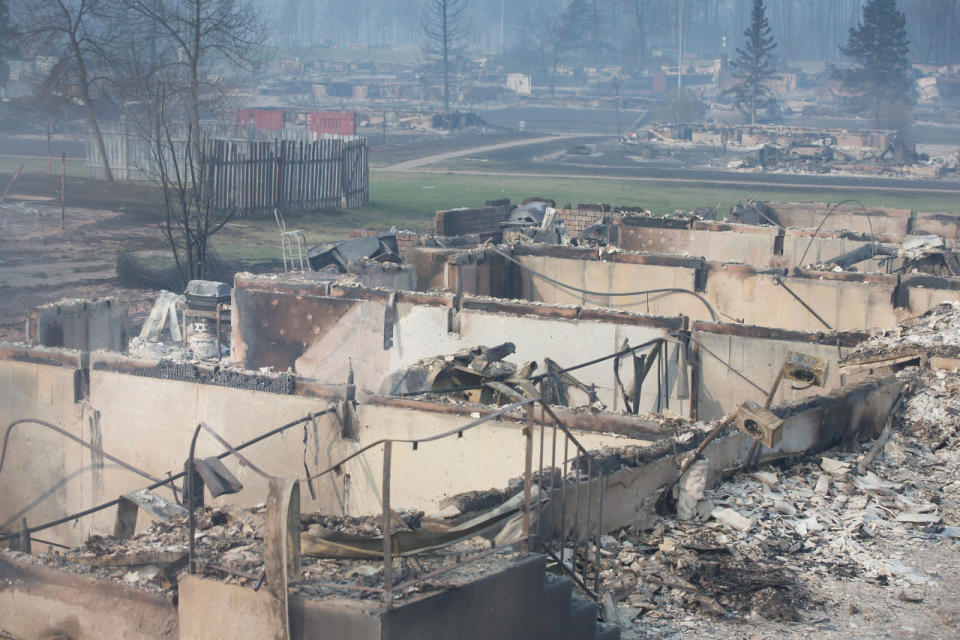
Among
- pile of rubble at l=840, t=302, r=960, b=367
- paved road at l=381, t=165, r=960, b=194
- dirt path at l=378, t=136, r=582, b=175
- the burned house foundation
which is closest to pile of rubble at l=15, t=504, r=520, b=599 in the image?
the burned house foundation

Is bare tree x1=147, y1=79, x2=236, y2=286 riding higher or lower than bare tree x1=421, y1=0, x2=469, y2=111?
lower

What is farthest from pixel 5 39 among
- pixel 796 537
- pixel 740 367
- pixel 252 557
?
pixel 252 557

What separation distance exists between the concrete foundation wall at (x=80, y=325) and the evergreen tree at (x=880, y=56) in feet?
211

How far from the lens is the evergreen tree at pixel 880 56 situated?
226ft

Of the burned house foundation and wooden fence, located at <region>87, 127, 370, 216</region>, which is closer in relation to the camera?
the burned house foundation

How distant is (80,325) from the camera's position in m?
12.4

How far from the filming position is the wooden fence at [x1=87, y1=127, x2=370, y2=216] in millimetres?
29188

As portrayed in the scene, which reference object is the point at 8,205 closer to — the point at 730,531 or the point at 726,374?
the point at 726,374

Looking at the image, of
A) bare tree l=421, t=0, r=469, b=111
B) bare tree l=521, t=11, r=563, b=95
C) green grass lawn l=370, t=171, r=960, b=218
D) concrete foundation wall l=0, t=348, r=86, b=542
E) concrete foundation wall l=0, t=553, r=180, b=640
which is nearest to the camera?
concrete foundation wall l=0, t=553, r=180, b=640

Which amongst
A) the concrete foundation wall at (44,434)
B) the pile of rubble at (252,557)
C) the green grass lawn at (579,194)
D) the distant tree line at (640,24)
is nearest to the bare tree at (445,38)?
the distant tree line at (640,24)

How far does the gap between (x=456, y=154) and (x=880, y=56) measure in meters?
33.4

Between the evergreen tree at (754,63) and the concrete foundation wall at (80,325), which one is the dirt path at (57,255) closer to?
the concrete foundation wall at (80,325)

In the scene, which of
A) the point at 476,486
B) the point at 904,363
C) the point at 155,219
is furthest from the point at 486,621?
the point at 155,219

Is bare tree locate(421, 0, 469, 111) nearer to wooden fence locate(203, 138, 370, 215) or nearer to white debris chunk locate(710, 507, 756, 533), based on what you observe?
wooden fence locate(203, 138, 370, 215)
